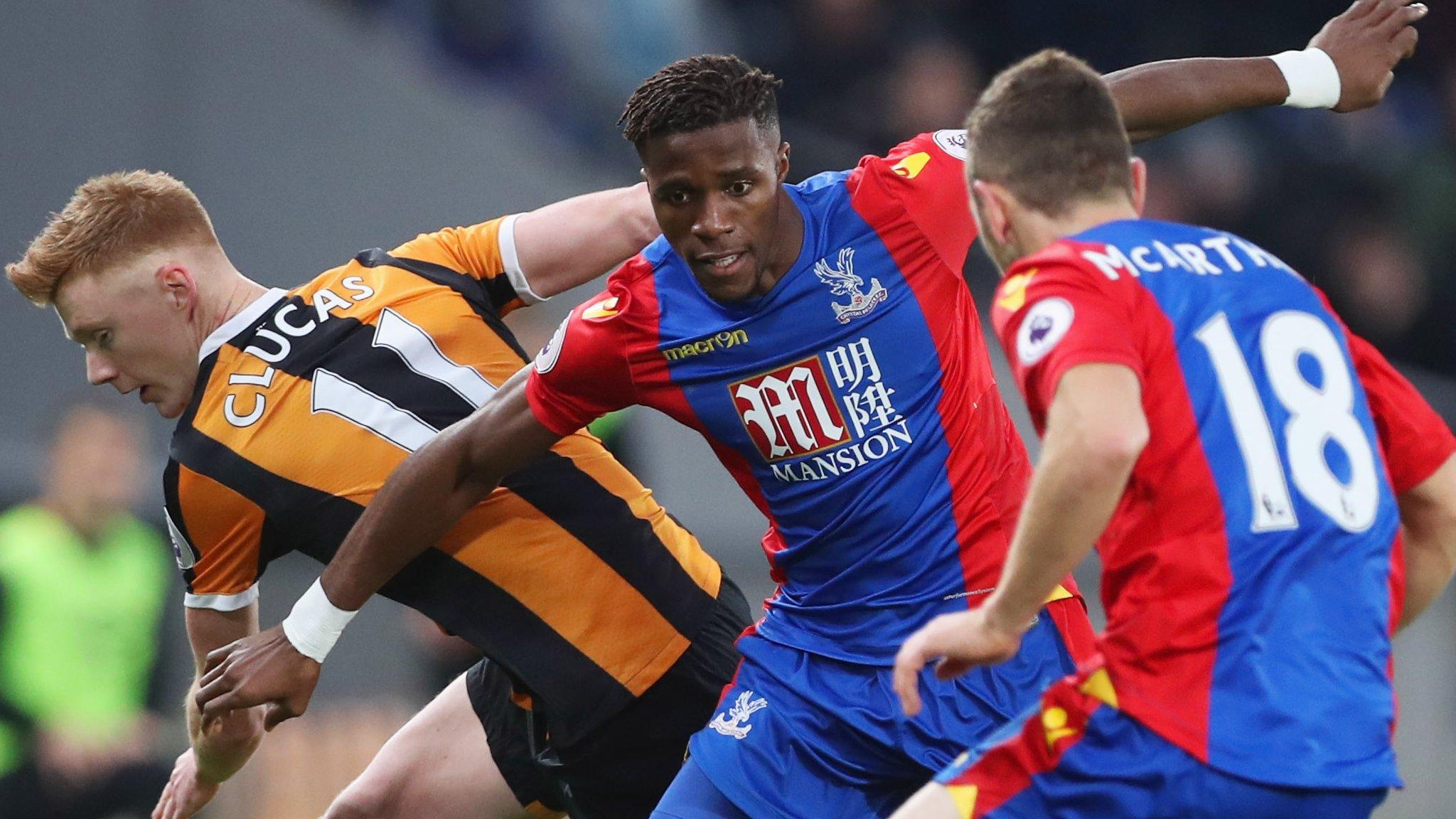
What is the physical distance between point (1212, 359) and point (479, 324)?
7.14 ft

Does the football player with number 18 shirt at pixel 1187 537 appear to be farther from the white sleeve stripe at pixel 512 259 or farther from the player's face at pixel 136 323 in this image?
the player's face at pixel 136 323

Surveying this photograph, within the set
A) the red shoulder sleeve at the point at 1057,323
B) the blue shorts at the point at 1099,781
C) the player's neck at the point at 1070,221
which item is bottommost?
the blue shorts at the point at 1099,781

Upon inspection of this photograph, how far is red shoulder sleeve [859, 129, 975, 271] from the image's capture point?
12.4ft

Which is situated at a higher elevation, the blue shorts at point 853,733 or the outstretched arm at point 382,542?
the outstretched arm at point 382,542

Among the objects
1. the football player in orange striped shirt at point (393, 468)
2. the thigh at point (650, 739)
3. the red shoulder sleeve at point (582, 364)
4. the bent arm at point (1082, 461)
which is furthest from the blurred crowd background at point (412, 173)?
the bent arm at point (1082, 461)

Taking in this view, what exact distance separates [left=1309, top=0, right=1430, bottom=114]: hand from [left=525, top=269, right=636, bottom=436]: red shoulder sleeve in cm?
177

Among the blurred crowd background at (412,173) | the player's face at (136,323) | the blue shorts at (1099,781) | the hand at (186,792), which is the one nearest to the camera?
the blue shorts at (1099,781)

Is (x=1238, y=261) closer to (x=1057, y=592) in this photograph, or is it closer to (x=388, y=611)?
(x=1057, y=592)

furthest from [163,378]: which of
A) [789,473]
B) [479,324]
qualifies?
[789,473]

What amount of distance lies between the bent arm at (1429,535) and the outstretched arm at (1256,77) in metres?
1.17

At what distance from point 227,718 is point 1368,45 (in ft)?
10.4

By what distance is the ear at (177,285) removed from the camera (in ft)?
14.0

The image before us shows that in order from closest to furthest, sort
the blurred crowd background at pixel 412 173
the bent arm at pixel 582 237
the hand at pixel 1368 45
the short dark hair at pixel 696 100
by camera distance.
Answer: the short dark hair at pixel 696 100, the hand at pixel 1368 45, the bent arm at pixel 582 237, the blurred crowd background at pixel 412 173

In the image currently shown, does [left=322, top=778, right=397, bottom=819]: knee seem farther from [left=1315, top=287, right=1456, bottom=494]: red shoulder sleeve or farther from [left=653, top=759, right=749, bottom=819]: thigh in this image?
[left=1315, top=287, right=1456, bottom=494]: red shoulder sleeve
